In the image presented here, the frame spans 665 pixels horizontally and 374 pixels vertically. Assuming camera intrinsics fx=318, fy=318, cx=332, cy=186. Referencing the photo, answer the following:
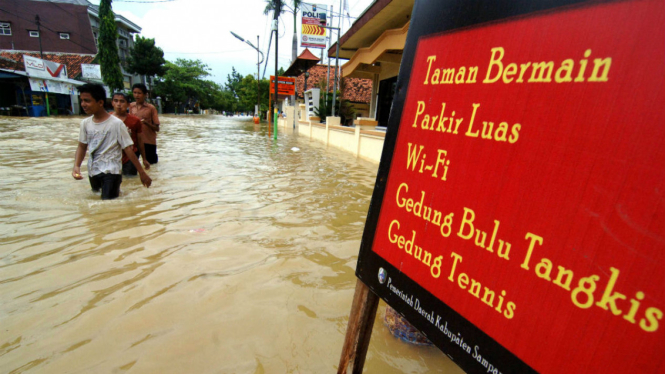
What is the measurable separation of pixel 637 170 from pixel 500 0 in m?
0.66

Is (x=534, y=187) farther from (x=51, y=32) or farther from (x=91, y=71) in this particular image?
(x=51, y=32)

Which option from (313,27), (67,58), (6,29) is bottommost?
(67,58)

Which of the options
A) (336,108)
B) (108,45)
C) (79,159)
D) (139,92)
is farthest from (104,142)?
(108,45)

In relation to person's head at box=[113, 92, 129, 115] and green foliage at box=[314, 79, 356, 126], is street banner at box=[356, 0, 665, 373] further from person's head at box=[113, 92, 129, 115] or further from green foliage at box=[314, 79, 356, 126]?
green foliage at box=[314, 79, 356, 126]

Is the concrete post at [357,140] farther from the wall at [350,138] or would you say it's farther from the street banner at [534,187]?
the street banner at [534,187]

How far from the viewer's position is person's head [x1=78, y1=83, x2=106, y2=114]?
3646mm

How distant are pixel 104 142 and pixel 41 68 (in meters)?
28.5

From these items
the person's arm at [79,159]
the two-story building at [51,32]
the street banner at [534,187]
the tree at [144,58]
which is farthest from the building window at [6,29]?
the street banner at [534,187]

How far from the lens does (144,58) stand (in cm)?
3950

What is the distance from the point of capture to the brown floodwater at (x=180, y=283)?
185cm

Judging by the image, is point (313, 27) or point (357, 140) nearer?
point (357, 140)

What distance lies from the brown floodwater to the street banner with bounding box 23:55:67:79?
25.1 meters

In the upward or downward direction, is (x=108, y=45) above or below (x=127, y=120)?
above

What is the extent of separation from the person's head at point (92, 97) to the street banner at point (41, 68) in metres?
26.7
